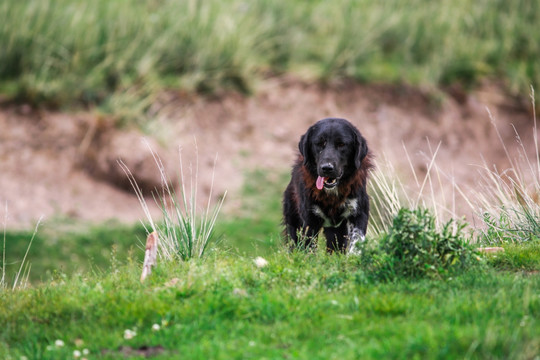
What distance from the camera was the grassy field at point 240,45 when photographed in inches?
593

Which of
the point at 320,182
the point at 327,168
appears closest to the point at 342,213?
the point at 320,182

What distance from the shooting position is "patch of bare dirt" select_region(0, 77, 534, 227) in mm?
14656

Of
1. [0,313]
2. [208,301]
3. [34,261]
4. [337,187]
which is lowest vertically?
[34,261]

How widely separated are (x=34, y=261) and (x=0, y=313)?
24.5 feet

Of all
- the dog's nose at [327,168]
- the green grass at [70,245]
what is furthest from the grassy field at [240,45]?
the dog's nose at [327,168]

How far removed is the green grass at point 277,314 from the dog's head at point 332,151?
4.54ft

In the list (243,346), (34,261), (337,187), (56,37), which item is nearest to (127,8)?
(56,37)

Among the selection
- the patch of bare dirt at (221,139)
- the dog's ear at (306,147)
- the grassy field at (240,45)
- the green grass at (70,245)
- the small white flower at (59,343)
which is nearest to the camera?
the small white flower at (59,343)

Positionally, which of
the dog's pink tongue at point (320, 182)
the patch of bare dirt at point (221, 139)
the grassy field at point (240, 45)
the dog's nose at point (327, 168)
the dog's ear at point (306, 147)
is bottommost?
the patch of bare dirt at point (221, 139)

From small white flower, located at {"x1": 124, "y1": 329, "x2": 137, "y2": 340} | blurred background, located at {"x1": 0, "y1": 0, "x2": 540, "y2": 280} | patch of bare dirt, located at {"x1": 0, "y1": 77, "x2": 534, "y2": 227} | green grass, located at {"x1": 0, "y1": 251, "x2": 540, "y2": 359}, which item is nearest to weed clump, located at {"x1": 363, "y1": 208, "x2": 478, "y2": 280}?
green grass, located at {"x1": 0, "y1": 251, "x2": 540, "y2": 359}

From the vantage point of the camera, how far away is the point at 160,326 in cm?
513

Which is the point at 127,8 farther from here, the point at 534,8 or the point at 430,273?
the point at 430,273

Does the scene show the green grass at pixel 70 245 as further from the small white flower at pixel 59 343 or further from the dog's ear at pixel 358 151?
the small white flower at pixel 59 343

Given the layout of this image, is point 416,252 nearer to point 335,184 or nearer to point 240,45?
point 335,184
